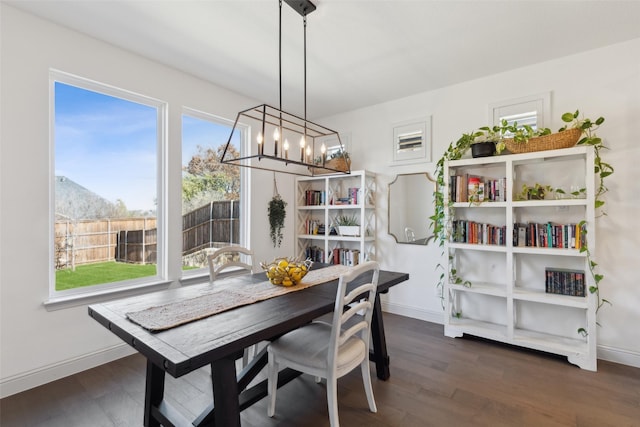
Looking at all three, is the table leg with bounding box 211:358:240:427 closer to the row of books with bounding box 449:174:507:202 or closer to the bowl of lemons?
the bowl of lemons

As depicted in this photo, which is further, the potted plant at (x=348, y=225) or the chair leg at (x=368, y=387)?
the potted plant at (x=348, y=225)

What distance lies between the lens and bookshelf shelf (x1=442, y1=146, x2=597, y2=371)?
2.56 metres

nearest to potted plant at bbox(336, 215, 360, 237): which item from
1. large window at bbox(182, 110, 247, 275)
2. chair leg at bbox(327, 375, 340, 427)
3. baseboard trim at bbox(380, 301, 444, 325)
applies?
baseboard trim at bbox(380, 301, 444, 325)

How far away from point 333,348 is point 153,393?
3.64ft

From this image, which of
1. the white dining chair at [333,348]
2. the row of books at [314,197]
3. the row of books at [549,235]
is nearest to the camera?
the white dining chair at [333,348]

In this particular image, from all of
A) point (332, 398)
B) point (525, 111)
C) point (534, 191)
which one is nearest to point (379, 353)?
point (332, 398)

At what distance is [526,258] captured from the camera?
299 centimetres

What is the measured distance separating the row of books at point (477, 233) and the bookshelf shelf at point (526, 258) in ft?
0.03

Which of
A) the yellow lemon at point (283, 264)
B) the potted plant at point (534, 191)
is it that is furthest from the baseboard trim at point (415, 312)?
the yellow lemon at point (283, 264)

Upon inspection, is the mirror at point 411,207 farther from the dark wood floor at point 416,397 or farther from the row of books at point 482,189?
the dark wood floor at point 416,397

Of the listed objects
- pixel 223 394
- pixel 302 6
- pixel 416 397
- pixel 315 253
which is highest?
pixel 302 6

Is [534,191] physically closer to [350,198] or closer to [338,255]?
[350,198]

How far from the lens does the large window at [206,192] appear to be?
3232 mm

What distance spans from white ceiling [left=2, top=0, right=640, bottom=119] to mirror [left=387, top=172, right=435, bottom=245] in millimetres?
1152
